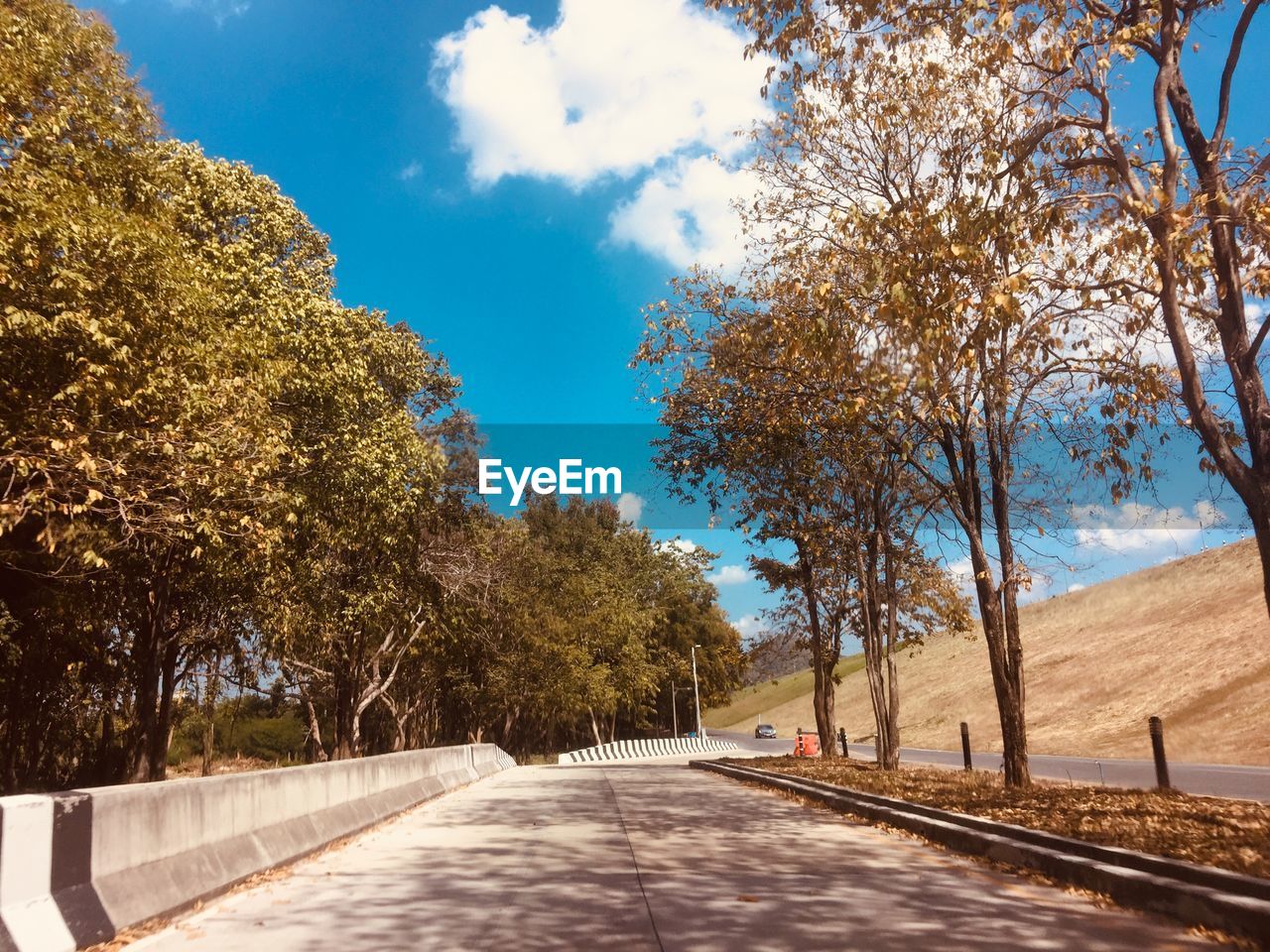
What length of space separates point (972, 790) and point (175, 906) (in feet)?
38.8

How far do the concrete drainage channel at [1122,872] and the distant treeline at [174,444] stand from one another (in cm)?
961

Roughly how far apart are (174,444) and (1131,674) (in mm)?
56846

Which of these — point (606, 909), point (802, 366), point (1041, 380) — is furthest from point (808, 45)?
point (606, 909)

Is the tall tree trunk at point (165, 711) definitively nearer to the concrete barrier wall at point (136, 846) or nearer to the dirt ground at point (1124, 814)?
the concrete barrier wall at point (136, 846)

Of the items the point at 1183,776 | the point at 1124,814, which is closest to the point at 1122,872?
the point at 1124,814

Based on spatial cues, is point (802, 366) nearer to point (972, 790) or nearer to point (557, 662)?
point (972, 790)

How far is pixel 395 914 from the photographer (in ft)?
25.2

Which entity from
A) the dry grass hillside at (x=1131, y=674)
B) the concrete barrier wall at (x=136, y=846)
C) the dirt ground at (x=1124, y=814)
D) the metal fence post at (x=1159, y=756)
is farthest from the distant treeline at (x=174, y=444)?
the dry grass hillside at (x=1131, y=674)

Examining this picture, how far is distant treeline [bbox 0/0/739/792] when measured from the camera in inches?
475

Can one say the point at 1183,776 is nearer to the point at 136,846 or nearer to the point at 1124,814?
the point at 1124,814

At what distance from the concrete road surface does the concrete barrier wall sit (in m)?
0.30

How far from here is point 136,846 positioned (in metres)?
7.21

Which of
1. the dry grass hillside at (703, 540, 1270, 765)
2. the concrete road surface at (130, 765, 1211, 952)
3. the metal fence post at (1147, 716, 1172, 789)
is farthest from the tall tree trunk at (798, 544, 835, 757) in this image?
the concrete road surface at (130, 765, 1211, 952)

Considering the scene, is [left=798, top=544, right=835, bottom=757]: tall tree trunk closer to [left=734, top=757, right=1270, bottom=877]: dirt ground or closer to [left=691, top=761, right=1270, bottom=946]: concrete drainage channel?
[left=734, top=757, right=1270, bottom=877]: dirt ground
